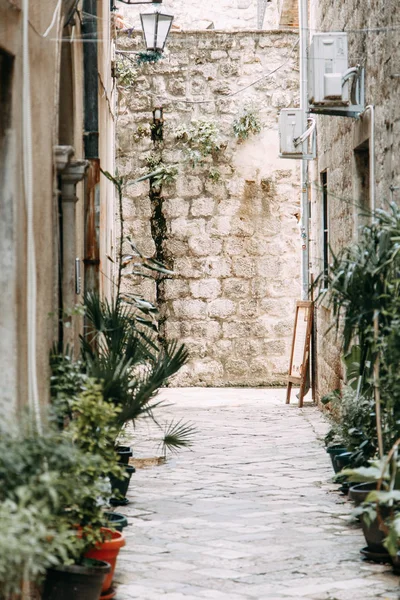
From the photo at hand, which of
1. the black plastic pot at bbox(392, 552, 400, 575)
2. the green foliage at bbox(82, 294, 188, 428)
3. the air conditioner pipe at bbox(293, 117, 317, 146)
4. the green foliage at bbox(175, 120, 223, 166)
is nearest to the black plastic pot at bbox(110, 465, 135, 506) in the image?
the green foliage at bbox(82, 294, 188, 428)

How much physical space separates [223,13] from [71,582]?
48.8ft

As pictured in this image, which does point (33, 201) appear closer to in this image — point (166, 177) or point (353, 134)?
point (353, 134)

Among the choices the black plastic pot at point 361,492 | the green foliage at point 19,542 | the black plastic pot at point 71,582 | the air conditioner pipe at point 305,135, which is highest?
the air conditioner pipe at point 305,135

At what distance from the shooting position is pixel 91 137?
7852 millimetres

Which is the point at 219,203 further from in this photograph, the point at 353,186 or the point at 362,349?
the point at 362,349

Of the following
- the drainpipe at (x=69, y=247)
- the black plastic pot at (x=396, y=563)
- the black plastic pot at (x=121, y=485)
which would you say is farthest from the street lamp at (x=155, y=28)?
the black plastic pot at (x=396, y=563)

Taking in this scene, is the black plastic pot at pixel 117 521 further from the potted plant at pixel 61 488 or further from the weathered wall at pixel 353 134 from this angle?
the weathered wall at pixel 353 134

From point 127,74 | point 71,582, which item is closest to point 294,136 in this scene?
point 127,74

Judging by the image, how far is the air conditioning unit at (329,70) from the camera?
26.9 ft

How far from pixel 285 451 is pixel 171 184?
572 cm

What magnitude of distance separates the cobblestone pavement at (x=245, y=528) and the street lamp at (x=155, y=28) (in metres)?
3.99

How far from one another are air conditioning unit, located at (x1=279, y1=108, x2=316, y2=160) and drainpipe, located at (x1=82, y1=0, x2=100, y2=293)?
466cm

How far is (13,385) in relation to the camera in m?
4.23

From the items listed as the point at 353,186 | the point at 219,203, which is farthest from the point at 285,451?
the point at 219,203
